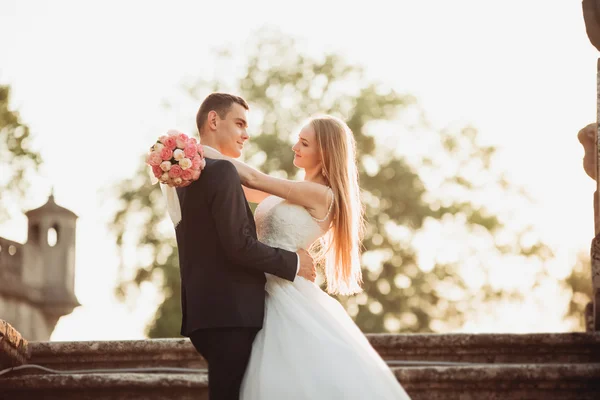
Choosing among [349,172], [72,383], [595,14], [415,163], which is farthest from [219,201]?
[415,163]

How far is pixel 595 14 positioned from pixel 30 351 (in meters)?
4.46

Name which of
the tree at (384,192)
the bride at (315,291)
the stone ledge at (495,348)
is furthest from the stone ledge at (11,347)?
the tree at (384,192)

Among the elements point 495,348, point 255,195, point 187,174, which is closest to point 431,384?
point 495,348

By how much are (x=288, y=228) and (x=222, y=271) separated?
0.61 metres

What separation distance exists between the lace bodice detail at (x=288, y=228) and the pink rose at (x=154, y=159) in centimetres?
80

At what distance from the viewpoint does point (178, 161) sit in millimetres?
5359

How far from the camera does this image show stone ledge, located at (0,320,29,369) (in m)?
6.82

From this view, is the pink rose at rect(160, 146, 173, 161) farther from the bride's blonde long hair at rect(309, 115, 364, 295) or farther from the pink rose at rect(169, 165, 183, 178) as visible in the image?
the bride's blonde long hair at rect(309, 115, 364, 295)

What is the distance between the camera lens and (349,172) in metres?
6.07

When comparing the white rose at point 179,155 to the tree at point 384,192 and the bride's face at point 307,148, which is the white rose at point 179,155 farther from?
the tree at point 384,192

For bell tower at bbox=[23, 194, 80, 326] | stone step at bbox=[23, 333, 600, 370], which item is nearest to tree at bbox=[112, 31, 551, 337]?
bell tower at bbox=[23, 194, 80, 326]

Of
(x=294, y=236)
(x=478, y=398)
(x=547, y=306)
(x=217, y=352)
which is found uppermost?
(x=294, y=236)

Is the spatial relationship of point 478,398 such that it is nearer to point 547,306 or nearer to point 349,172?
point 349,172

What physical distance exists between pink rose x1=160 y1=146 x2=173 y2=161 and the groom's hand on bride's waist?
879 millimetres
